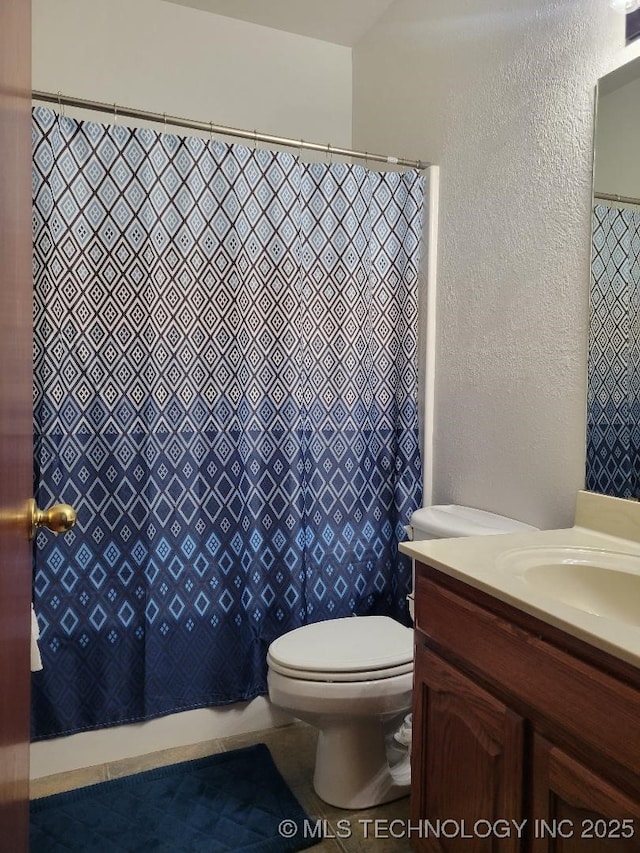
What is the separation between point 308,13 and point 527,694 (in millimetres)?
2571

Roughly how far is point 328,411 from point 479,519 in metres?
0.63

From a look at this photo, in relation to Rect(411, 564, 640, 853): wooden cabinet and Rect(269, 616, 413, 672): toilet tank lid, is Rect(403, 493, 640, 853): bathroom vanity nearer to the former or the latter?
Rect(411, 564, 640, 853): wooden cabinet

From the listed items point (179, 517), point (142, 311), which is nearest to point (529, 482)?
point (179, 517)

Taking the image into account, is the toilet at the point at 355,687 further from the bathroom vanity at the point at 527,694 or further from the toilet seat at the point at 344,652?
the bathroom vanity at the point at 527,694

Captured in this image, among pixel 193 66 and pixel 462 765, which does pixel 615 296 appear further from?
pixel 193 66

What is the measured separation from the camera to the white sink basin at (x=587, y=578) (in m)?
1.19

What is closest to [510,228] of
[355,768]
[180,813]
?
[355,768]

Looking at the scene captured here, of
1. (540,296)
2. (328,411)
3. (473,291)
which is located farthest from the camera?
(328,411)

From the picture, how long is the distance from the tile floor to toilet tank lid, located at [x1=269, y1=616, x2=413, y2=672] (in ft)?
1.48

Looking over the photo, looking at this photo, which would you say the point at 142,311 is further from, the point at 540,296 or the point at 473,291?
the point at 540,296

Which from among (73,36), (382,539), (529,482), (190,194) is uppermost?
(73,36)

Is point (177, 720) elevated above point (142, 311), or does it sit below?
below

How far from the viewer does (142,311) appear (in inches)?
71.2

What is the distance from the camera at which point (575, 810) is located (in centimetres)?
92
